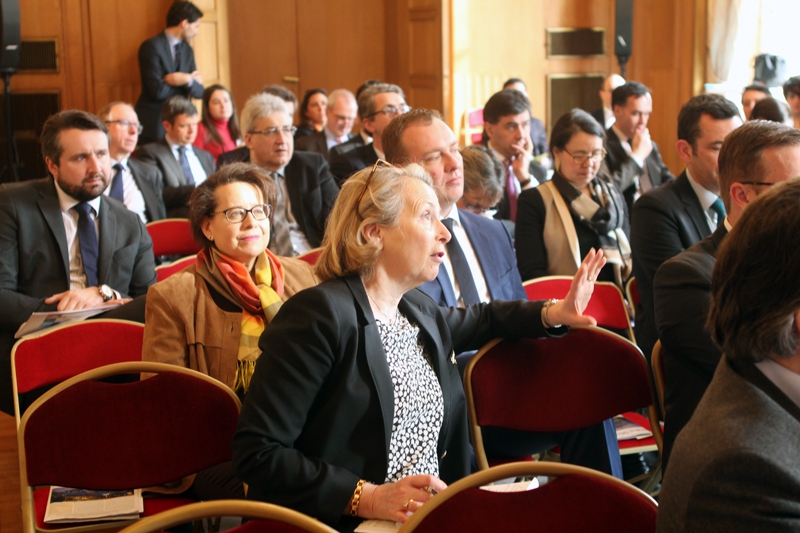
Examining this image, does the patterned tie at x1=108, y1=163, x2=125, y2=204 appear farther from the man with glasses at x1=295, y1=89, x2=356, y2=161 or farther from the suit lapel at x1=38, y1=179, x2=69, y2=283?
the man with glasses at x1=295, y1=89, x2=356, y2=161

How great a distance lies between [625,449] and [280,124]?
286cm

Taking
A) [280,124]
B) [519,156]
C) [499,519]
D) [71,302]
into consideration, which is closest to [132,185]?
[280,124]

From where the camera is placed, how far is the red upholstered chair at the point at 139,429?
2.06 meters

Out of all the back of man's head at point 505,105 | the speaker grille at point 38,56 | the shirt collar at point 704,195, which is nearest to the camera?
the shirt collar at point 704,195

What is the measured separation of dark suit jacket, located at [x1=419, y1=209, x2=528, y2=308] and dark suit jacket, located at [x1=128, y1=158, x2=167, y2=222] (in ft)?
9.19

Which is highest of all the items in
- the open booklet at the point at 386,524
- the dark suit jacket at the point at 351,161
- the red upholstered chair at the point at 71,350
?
the dark suit jacket at the point at 351,161

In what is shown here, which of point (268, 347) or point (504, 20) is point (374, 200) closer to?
point (268, 347)

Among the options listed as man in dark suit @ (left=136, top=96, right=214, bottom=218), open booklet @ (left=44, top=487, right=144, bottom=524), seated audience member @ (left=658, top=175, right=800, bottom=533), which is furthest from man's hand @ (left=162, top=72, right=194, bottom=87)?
seated audience member @ (left=658, top=175, right=800, bottom=533)

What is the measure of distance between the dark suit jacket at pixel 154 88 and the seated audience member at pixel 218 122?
3.12 ft

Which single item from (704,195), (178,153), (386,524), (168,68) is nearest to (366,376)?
(386,524)

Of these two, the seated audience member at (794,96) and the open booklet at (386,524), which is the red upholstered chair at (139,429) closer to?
the open booklet at (386,524)

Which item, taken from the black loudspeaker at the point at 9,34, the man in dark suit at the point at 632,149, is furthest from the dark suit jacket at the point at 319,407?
the black loudspeaker at the point at 9,34

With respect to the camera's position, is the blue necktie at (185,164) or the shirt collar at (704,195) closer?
the shirt collar at (704,195)

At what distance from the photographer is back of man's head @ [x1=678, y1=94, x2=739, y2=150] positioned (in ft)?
10.5
